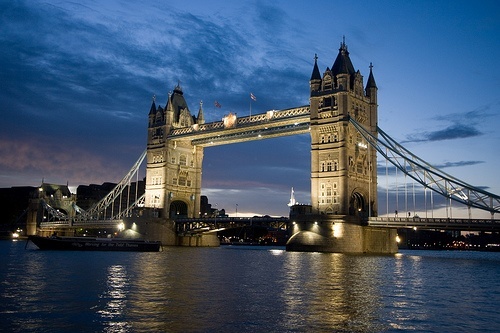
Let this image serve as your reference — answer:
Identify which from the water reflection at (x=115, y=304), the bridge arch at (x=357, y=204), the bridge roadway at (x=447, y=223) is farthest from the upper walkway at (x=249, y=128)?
the water reflection at (x=115, y=304)

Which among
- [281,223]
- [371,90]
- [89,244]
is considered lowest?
[89,244]

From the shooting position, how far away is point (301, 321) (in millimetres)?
18688

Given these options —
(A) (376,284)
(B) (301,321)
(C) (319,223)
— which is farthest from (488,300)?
(C) (319,223)

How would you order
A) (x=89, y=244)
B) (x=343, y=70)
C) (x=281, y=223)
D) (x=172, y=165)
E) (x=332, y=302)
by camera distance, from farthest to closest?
(x=172, y=165) → (x=281, y=223) → (x=343, y=70) → (x=89, y=244) → (x=332, y=302)

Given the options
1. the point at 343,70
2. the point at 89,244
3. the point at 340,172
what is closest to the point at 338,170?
the point at 340,172

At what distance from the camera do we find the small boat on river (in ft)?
236

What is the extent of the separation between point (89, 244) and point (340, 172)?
34.2 metres

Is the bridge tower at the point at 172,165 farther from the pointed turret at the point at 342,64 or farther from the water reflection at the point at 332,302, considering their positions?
the water reflection at the point at 332,302

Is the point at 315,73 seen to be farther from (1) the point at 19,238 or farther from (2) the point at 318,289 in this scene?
(1) the point at 19,238

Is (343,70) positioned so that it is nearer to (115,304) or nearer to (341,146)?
(341,146)

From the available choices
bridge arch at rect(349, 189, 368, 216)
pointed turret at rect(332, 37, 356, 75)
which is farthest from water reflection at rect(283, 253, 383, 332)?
pointed turret at rect(332, 37, 356, 75)

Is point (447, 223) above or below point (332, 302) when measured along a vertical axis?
above

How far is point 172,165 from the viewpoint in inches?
3846

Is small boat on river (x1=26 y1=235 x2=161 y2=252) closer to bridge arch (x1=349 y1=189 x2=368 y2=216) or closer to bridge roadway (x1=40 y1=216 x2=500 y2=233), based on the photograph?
bridge roadway (x1=40 y1=216 x2=500 y2=233)
